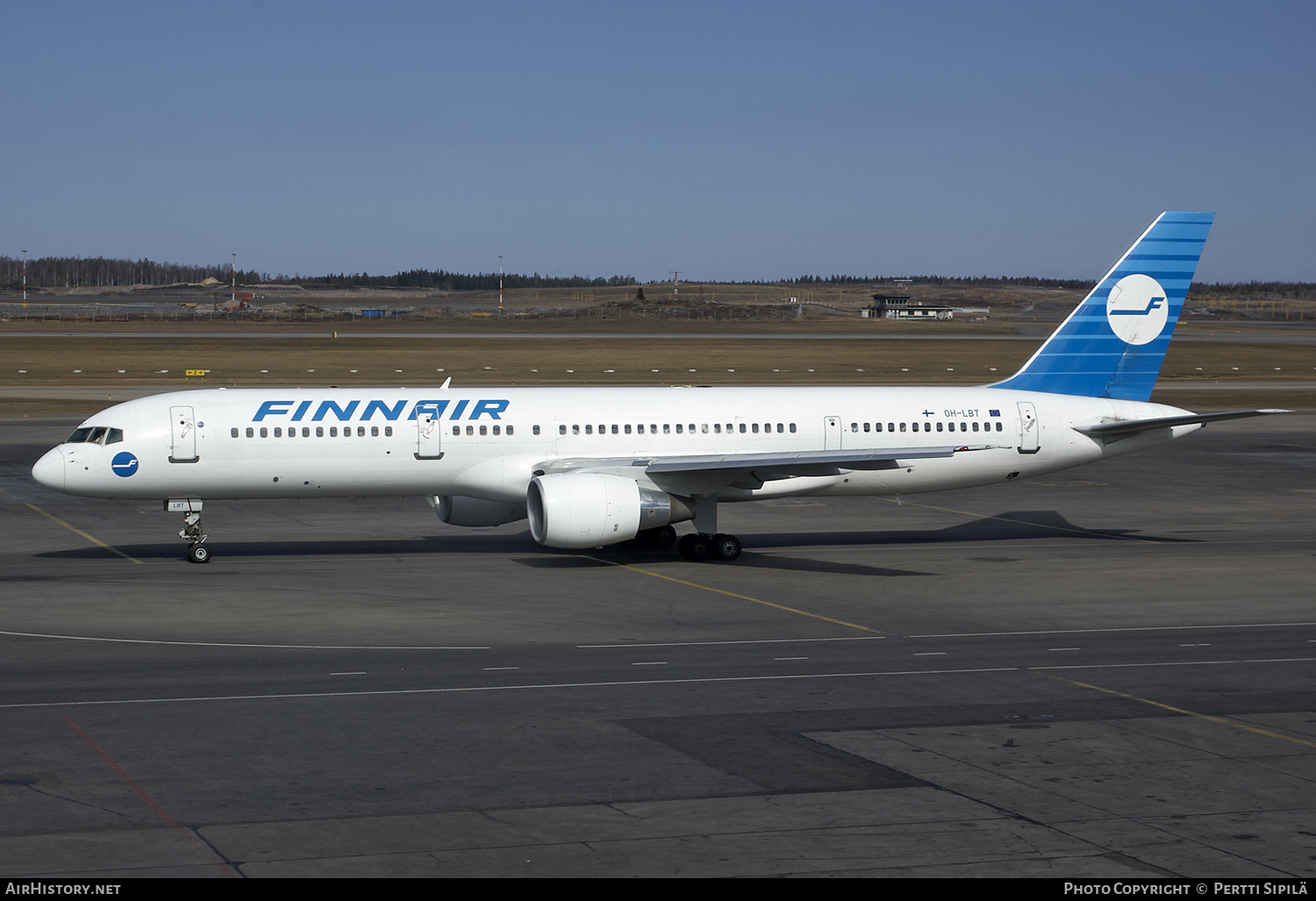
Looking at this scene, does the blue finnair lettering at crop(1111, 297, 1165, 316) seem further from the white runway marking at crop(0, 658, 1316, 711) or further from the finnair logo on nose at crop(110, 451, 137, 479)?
the finnair logo on nose at crop(110, 451, 137, 479)

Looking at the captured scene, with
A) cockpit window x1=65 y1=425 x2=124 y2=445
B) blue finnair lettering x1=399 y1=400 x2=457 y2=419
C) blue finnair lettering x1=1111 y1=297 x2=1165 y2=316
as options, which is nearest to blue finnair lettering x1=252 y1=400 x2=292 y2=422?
A: blue finnair lettering x1=399 y1=400 x2=457 y2=419

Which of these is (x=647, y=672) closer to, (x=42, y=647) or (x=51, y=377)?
(x=42, y=647)

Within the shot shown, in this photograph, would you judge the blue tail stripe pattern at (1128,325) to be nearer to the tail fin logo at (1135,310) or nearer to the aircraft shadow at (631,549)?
the tail fin logo at (1135,310)

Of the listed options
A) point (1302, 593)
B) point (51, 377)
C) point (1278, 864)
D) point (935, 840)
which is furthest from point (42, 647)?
point (51, 377)

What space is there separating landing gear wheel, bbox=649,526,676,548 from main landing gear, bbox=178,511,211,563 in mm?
11632

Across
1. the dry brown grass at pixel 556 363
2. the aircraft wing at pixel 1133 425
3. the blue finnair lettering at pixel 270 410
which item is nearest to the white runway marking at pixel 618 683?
the aircraft wing at pixel 1133 425

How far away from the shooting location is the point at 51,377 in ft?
317

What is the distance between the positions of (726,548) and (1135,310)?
49.4 ft

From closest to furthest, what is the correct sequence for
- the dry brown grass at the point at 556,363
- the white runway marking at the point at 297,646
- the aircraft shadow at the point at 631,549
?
the white runway marking at the point at 297,646 → the aircraft shadow at the point at 631,549 → the dry brown grass at the point at 556,363

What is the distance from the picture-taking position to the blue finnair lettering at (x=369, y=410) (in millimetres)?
35531

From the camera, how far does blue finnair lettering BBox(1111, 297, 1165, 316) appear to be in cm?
4128

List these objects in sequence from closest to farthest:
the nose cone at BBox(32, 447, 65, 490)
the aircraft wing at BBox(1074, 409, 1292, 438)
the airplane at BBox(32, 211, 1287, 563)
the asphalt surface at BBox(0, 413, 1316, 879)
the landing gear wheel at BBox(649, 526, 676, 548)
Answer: the asphalt surface at BBox(0, 413, 1316, 879) < the nose cone at BBox(32, 447, 65, 490) < the airplane at BBox(32, 211, 1287, 563) < the landing gear wheel at BBox(649, 526, 676, 548) < the aircraft wing at BBox(1074, 409, 1292, 438)

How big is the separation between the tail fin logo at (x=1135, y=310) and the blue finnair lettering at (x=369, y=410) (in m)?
18.6
